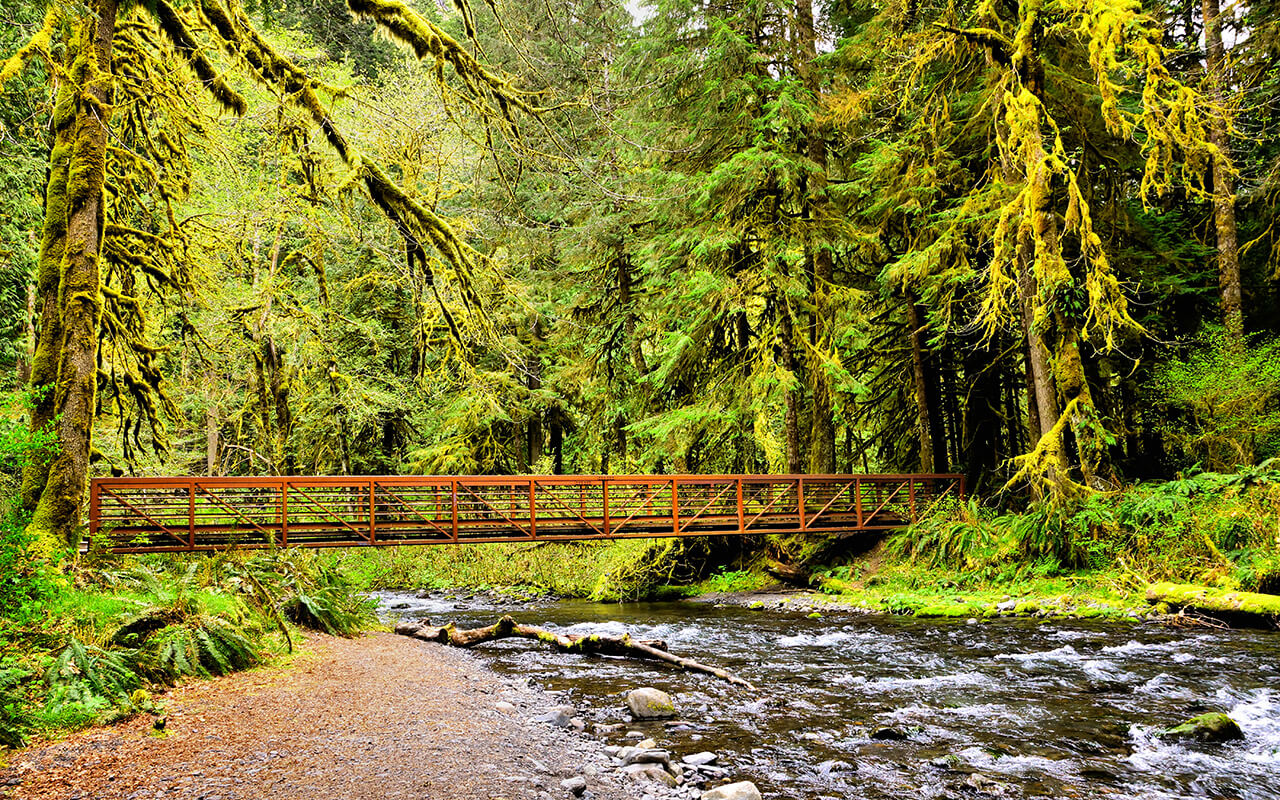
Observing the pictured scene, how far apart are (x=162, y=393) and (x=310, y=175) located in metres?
4.15

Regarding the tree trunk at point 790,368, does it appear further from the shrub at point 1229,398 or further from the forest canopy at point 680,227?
the shrub at point 1229,398

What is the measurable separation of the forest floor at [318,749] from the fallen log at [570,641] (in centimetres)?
211

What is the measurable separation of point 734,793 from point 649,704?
213cm

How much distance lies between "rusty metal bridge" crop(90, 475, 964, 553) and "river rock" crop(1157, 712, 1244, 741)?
894cm

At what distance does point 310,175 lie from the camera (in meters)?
7.14

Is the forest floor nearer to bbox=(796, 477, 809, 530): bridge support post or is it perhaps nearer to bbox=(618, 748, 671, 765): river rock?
bbox=(618, 748, 671, 765): river rock

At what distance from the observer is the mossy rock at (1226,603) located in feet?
A: 27.5

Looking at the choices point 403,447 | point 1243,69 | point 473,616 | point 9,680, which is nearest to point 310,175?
point 9,680

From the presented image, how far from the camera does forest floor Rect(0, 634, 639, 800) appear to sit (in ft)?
12.2

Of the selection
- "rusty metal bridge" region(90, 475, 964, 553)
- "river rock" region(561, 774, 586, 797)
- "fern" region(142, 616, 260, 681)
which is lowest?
"river rock" region(561, 774, 586, 797)

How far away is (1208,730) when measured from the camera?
17.1ft

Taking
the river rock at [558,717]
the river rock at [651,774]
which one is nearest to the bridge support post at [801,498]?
the river rock at [558,717]

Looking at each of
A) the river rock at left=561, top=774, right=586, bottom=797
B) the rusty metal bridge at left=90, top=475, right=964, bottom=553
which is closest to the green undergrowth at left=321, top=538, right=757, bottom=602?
the rusty metal bridge at left=90, top=475, right=964, bottom=553

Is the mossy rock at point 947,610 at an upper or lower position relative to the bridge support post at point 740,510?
lower
